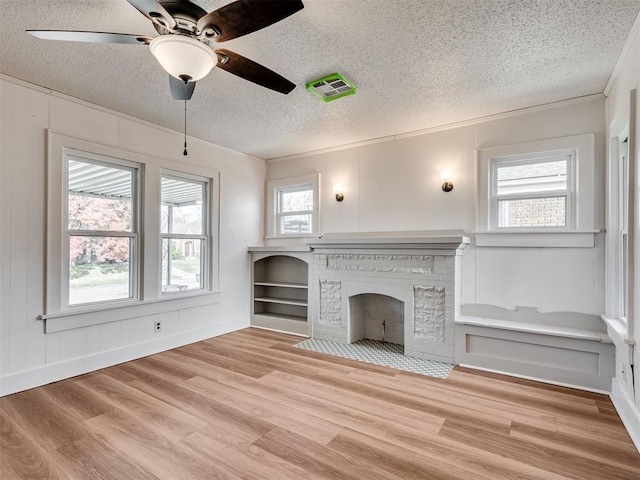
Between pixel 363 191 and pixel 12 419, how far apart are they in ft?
13.1

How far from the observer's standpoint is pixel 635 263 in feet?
7.07

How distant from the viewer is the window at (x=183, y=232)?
4133 millimetres

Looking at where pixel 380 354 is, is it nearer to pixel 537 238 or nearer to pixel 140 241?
pixel 537 238

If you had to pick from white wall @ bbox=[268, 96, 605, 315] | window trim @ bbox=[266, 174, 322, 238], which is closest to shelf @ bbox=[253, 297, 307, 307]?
window trim @ bbox=[266, 174, 322, 238]

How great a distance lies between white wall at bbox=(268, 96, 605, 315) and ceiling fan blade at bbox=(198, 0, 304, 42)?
289cm

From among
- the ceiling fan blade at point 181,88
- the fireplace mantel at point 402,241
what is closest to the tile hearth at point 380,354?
the fireplace mantel at point 402,241

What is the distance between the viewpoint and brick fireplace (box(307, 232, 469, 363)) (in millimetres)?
3559

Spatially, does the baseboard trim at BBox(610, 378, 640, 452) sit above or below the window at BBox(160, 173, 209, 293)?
below

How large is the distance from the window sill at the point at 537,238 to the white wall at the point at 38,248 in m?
3.69

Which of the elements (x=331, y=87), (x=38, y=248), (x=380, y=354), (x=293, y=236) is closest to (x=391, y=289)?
(x=380, y=354)

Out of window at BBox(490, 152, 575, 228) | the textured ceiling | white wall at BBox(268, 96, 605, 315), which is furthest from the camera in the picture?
window at BBox(490, 152, 575, 228)

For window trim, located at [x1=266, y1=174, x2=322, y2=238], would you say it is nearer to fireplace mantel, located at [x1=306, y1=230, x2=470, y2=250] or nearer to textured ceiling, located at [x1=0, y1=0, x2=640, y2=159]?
fireplace mantel, located at [x1=306, y1=230, x2=470, y2=250]

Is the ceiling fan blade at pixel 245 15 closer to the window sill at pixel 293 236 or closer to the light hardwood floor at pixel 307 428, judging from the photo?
the light hardwood floor at pixel 307 428

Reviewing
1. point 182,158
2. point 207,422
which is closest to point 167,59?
point 207,422
